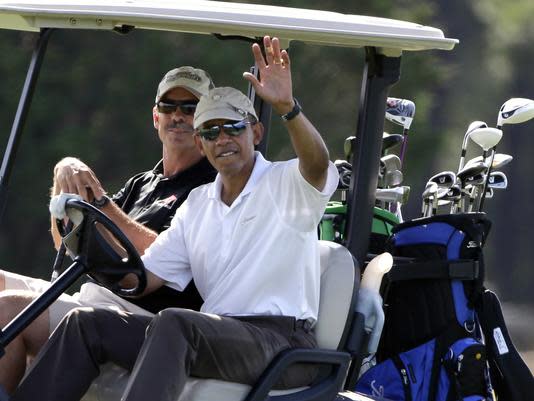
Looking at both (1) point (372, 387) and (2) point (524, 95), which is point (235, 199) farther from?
(2) point (524, 95)

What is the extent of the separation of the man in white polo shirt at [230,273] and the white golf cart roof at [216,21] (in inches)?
5.8

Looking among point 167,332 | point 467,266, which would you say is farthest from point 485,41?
point 167,332

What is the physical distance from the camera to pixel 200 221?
440cm

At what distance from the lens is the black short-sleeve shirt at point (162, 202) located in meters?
4.56

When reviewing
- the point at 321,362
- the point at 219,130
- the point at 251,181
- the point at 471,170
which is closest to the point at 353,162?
the point at 251,181

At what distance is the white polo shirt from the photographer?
4.16m

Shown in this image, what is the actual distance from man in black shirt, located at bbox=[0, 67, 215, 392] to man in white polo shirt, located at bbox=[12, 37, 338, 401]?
0.46ft

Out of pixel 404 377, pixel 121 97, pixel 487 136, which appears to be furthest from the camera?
pixel 121 97

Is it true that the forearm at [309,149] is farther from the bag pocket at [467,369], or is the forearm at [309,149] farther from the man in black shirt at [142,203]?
the bag pocket at [467,369]

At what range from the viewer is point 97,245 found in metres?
4.00

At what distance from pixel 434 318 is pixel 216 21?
Answer: 4.57 ft

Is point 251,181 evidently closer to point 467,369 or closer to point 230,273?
point 230,273

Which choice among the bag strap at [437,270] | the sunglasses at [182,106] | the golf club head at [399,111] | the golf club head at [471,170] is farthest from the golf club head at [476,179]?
the sunglasses at [182,106]

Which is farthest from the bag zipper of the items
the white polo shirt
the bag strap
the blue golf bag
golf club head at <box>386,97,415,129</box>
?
golf club head at <box>386,97,415,129</box>
